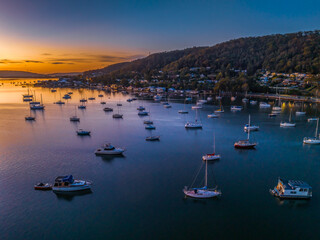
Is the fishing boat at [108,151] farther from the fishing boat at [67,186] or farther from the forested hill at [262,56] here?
the forested hill at [262,56]

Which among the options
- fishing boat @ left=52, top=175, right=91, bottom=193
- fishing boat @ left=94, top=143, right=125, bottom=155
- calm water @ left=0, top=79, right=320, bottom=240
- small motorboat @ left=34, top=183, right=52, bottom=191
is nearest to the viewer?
calm water @ left=0, top=79, right=320, bottom=240

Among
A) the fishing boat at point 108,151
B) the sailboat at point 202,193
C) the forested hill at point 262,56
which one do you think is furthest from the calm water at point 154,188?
the forested hill at point 262,56

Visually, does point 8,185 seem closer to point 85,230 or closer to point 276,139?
point 85,230

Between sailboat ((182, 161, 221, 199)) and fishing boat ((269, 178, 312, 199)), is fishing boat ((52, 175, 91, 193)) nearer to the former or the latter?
sailboat ((182, 161, 221, 199))

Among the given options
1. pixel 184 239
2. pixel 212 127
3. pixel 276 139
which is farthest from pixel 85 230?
pixel 212 127

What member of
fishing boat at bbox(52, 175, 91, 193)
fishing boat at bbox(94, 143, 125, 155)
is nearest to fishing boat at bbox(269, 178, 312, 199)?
fishing boat at bbox(52, 175, 91, 193)

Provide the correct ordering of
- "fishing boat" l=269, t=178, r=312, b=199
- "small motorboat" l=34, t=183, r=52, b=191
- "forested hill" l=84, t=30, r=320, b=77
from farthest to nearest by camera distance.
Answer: "forested hill" l=84, t=30, r=320, b=77
"small motorboat" l=34, t=183, r=52, b=191
"fishing boat" l=269, t=178, r=312, b=199

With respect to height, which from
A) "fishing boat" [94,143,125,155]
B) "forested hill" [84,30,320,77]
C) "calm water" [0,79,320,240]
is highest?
"forested hill" [84,30,320,77]
